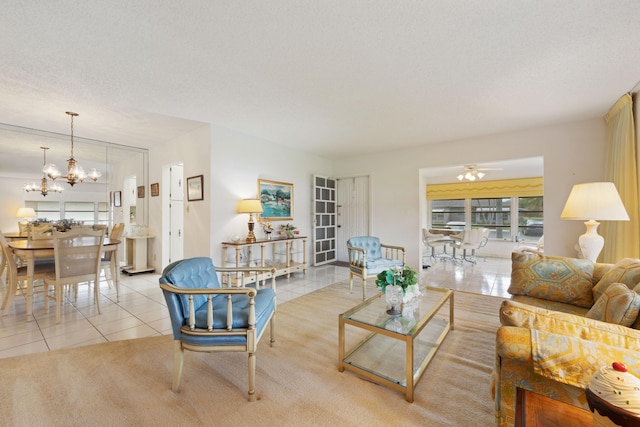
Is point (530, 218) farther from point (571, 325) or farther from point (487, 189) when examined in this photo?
point (571, 325)

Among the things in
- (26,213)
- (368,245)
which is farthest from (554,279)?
(26,213)

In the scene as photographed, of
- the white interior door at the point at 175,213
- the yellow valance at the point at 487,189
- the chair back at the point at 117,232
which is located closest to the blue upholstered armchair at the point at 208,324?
the chair back at the point at 117,232

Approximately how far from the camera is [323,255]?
Answer: 6.04 m

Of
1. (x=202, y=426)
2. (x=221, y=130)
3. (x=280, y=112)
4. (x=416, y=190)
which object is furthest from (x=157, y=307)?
(x=416, y=190)

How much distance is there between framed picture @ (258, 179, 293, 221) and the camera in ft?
15.5

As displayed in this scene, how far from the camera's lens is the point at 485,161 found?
4.46 metres

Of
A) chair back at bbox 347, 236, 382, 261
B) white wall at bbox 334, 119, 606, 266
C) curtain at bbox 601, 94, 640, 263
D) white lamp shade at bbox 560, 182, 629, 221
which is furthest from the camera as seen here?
chair back at bbox 347, 236, 382, 261

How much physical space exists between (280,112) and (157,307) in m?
2.98

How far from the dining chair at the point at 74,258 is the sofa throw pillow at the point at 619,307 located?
453 centimetres

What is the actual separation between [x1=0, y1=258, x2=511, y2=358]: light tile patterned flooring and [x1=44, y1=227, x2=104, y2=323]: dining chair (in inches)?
8.0

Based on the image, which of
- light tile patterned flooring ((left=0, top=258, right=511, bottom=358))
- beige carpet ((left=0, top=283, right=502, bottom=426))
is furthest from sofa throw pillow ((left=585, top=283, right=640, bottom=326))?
light tile patterned flooring ((left=0, top=258, right=511, bottom=358))

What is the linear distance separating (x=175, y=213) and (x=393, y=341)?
4633 millimetres

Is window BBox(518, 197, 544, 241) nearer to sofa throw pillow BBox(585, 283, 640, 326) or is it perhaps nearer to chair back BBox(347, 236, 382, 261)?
chair back BBox(347, 236, 382, 261)

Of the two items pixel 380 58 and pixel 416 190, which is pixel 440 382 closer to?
pixel 380 58
